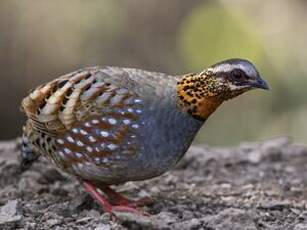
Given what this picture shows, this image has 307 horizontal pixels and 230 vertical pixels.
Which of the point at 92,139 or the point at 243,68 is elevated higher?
the point at 243,68

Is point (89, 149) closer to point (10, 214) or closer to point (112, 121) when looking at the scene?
point (112, 121)

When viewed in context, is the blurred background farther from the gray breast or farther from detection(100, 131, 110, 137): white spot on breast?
detection(100, 131, 110, 137): white spot on breast

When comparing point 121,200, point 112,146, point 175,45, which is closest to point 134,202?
point 121,200

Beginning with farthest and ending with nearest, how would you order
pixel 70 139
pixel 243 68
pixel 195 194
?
pixel 195 194, pixel 70 139, pixel 243 68

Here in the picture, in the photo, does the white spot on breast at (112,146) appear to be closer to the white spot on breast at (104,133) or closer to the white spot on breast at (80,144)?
the white spot on breast at (104,133)

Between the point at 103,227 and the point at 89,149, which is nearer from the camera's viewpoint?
the point at 103,227

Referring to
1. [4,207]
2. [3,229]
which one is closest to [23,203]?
[4,207]

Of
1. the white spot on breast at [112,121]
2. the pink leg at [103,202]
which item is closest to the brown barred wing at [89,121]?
the white spot on breast at [112,121]

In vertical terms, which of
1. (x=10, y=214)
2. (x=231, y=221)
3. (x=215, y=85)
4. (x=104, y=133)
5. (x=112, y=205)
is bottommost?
(x=10, y=214)
